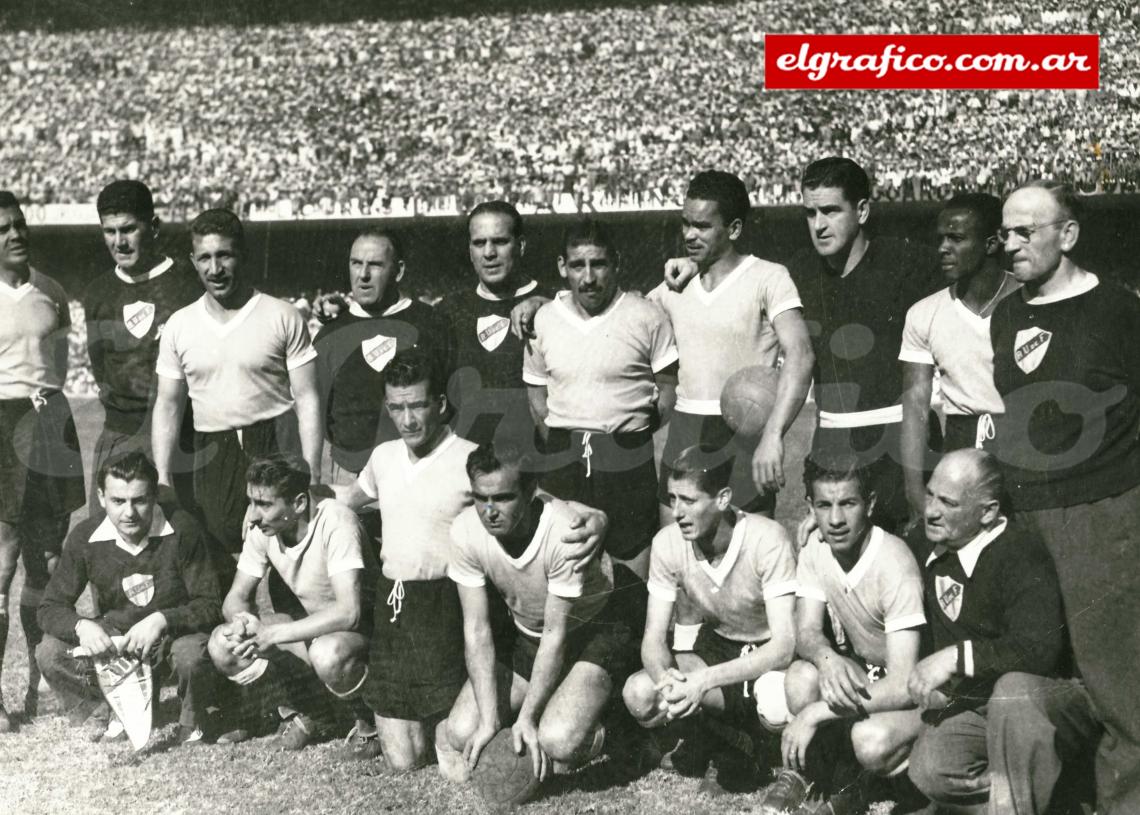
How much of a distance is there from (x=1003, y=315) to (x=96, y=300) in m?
3.30

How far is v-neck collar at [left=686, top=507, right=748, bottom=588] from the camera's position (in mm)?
3658

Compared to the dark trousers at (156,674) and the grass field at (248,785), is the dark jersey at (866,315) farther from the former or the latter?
the dark trousers at (156,674)

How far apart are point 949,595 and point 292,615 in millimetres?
2272

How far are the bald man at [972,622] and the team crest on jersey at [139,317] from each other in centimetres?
294

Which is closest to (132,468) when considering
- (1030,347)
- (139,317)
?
(139,317)

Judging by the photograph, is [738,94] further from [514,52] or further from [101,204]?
[101,204]

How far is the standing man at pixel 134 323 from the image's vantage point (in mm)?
4496

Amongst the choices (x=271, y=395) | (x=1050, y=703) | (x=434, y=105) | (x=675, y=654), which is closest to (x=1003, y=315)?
(x=1050, y=703)

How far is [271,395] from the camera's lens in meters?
4.39

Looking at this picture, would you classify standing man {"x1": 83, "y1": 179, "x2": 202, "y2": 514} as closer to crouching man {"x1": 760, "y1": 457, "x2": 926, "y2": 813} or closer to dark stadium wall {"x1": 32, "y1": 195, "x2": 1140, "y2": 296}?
crouching man {"x1": 760, "y1": 457, "x2": 926, "y2": 813}

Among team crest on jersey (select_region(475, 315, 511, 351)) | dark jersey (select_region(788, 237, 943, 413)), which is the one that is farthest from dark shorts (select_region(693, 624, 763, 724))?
team crest on jersey (select_region(475, 315, 511, 351))

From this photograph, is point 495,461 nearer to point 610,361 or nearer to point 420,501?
point 420,501

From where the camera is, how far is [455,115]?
1164cm

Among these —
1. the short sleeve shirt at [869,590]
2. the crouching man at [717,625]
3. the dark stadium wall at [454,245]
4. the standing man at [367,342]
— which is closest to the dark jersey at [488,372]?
the standing man at [367,342]
